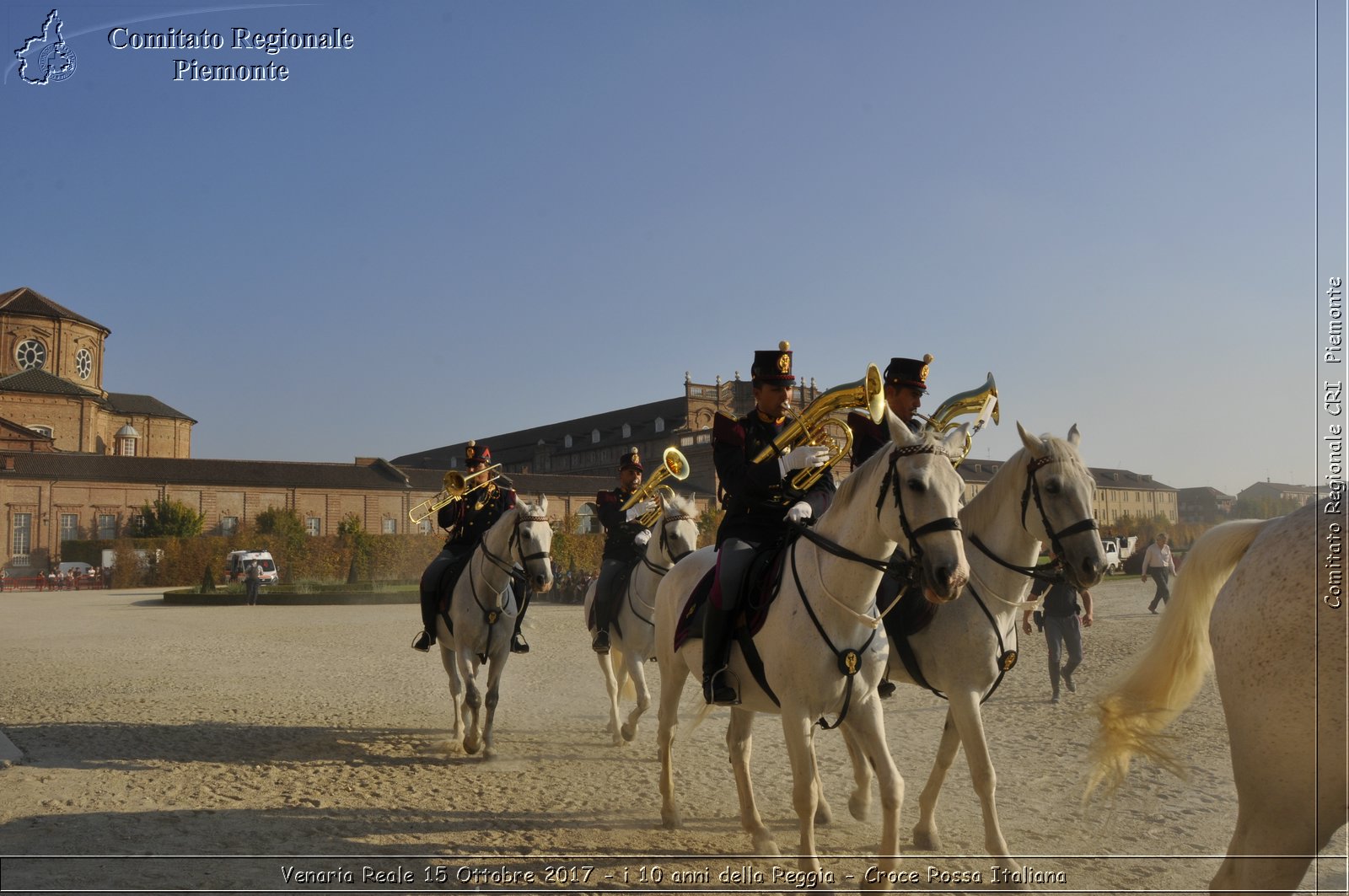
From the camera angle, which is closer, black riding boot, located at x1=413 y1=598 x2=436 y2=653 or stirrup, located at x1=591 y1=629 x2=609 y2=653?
black riding boot, located at x1=413 y1=598 x2=436 y2=653

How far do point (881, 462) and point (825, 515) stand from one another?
2.10 feet

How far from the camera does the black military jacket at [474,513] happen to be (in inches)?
449

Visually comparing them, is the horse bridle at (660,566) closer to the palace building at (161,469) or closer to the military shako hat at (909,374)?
the military shako hat at (909,374)

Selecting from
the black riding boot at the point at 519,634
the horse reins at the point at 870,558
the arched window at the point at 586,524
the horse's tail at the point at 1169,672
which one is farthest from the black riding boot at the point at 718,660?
the arched window at the point at 586,524

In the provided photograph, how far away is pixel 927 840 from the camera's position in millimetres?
6449

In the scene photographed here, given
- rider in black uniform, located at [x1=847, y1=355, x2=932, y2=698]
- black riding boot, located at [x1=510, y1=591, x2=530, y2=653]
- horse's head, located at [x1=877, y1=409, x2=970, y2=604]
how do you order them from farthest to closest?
1. black riding boot, located at [x1=510, y1=591, x2=530, y2=653]
2. rider in black uniform, located at [x1=847, y1=355, x2=932, y2=698]
3. horse's head, located at [x1=877, y1=409, x2=970, y2=604]

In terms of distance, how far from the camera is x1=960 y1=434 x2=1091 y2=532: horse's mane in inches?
243

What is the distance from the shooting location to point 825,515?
5566mm

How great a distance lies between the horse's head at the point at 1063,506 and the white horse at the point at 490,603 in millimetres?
5141

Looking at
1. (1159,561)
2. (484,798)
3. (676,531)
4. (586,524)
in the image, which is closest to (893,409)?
(676,531)

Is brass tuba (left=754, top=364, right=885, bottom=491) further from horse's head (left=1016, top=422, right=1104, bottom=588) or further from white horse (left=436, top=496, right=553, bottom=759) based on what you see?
white horse (left=436, top=496, right=553, bottom=759)

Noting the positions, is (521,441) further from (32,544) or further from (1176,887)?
(1176,887)

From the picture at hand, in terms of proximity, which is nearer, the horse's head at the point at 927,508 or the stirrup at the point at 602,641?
the horse's head at the point at 927,508

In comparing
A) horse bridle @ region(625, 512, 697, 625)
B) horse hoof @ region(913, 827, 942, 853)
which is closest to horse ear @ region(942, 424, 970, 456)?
horse hoof @ region(913, 827, 942, 853)
